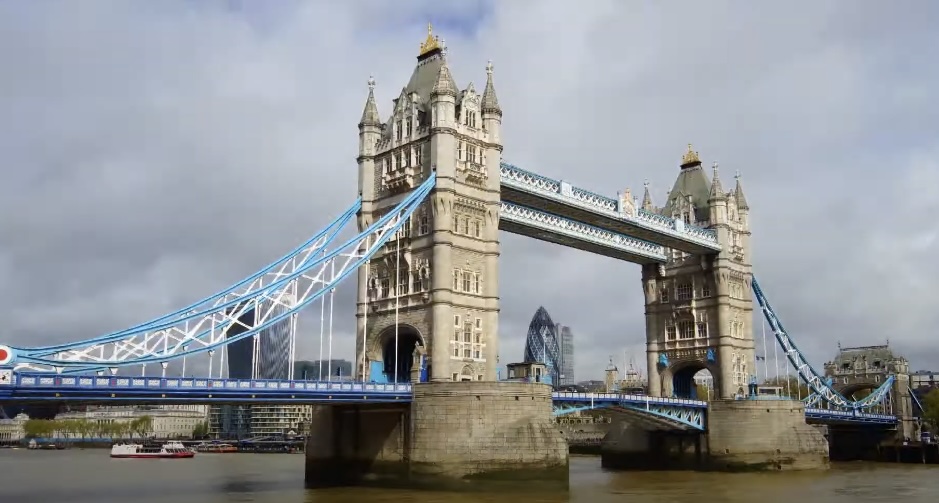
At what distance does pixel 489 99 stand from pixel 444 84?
11.4 feet

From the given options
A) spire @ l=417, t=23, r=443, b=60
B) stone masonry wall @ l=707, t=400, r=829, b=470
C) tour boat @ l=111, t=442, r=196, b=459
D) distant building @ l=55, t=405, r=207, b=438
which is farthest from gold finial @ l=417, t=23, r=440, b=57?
distant building @ l=55, t=405, r=207, b=438

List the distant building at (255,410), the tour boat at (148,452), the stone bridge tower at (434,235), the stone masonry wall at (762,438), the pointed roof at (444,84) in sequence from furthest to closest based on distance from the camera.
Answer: the distant building at (255,410) < the tour boat at (148,452) < the stone masonry wall at (762,438) < the pointed roof at (444,84) < the stone bridge tower at (434,235)

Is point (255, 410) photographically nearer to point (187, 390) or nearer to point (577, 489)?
point (577, 489)

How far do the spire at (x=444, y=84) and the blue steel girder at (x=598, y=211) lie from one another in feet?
18.7

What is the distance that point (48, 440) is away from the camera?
15862cm

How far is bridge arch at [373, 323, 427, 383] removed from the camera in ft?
157

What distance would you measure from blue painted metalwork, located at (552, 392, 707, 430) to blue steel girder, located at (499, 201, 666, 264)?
10171 mm

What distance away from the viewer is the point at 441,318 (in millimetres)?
44562

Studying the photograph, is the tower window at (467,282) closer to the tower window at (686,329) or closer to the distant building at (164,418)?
the tower window at (686,329)

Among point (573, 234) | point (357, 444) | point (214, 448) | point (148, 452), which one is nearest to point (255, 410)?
point (214, 448)

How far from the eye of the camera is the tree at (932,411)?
279ft

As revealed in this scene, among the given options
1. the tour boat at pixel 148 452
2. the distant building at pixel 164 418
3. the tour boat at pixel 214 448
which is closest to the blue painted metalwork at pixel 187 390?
the tour boat at pixel 148 452

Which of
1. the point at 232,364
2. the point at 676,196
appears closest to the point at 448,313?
the point at 676,196

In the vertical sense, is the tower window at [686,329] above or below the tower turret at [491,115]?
below
